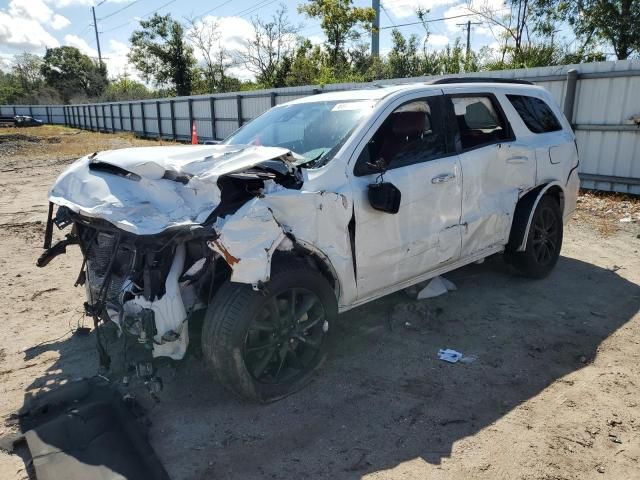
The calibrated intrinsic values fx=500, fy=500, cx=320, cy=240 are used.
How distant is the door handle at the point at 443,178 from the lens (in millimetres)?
3842

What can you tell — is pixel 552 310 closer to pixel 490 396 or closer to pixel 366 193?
pixel 490 396

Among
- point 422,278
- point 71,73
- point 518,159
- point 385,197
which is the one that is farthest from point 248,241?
point 71,73

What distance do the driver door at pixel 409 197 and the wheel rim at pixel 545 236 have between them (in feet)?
4.06

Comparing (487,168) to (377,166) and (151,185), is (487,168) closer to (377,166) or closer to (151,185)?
(377,166)

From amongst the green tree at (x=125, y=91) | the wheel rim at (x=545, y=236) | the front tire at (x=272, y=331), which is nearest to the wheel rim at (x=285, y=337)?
the front tire at (x=272, y=331)

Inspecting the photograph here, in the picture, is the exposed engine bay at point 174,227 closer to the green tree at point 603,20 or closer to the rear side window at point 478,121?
the rear side window at point 478,121

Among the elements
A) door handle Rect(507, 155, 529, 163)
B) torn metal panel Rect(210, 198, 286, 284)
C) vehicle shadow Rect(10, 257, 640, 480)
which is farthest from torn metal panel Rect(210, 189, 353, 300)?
door handle Rect(507, 155, 529, 163)

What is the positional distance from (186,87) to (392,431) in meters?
46.0

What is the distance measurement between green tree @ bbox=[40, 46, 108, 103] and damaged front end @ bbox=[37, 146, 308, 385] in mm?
77651

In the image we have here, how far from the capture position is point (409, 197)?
12.0 feet

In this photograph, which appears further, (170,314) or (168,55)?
(168,55)

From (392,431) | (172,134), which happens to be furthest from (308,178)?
(172,134)

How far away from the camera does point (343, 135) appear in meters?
3.54

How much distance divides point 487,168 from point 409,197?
1.08m
